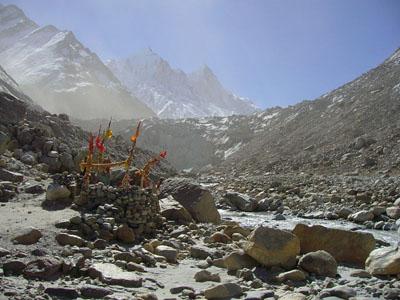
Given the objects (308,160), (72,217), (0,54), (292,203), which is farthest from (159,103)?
(72,217)

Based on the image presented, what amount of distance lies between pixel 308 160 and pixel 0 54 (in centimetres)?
14249

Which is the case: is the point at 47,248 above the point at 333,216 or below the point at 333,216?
below

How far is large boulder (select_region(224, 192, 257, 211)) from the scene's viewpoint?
21.8 m

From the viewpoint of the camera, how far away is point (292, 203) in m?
21.9

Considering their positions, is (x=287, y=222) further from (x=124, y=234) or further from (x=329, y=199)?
(x=124, y=234)

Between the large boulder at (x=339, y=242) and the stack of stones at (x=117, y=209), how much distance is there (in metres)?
3.92

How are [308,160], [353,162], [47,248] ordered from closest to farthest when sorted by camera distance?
1. [47,248]
2. [353,162]
3. [308,160]

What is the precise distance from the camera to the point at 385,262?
7.54 metres

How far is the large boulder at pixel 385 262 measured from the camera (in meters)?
7.34

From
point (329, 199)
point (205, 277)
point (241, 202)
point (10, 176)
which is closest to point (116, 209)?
point (205, 277)

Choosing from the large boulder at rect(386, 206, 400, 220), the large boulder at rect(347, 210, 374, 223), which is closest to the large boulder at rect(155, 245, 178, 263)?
the large boulder at rect(347, 210, 374, 223)

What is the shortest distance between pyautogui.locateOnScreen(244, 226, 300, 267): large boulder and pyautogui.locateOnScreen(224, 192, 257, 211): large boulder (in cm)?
1326

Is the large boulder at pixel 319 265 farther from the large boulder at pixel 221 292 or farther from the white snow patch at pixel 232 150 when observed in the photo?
the white snow patch at pixel 232 150

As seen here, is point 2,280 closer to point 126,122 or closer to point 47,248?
point 47,248
